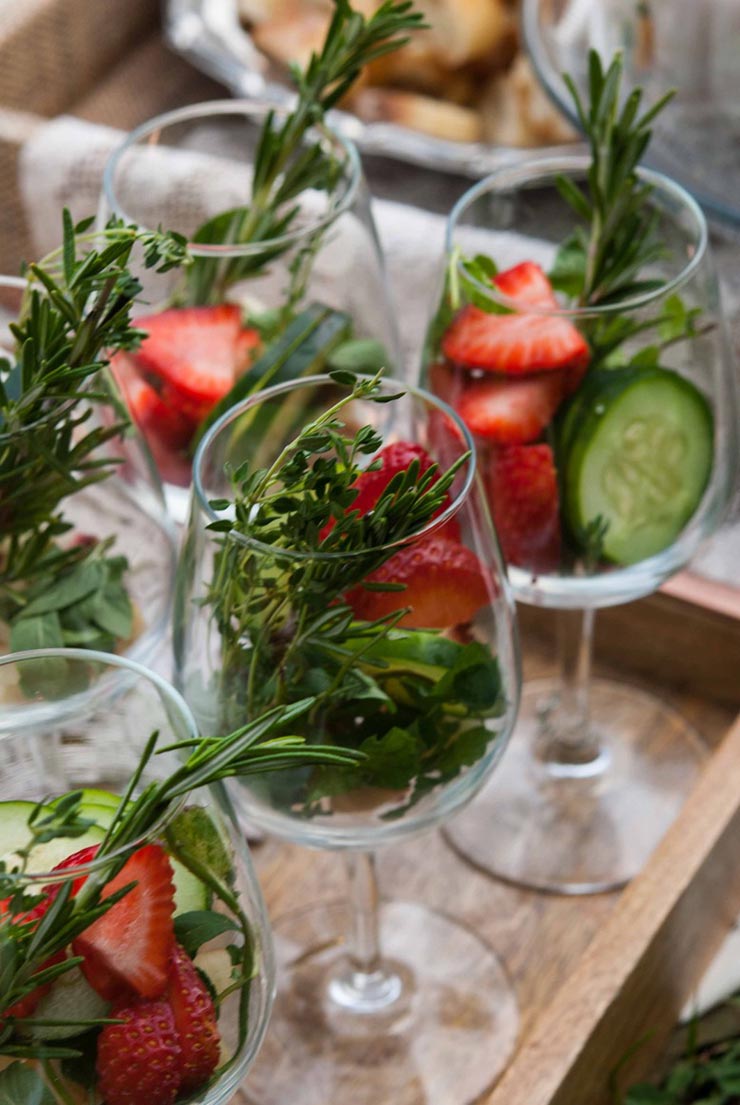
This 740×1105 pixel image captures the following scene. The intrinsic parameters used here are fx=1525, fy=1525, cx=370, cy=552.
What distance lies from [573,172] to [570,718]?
0.29 meters

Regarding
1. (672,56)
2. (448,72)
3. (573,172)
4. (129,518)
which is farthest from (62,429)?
(448,72)

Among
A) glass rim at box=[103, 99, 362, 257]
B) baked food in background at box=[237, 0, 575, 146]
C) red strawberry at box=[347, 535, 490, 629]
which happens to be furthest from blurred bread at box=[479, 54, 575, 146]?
red strawberry at box=[347, 535, 490, 629]

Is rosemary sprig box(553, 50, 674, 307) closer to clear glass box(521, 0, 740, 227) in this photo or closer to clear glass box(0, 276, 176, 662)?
clear glass box(0, 276, 176, 662)

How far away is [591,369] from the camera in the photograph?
635 millimetres

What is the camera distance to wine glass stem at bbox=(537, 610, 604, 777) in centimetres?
80

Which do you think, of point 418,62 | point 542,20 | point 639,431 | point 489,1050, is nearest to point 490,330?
point 639,431

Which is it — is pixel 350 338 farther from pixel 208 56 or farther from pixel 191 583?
pixel 208 56

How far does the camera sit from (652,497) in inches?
25.5

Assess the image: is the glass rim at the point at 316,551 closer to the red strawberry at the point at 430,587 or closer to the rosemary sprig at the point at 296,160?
the red strawberry at the point at 430,587

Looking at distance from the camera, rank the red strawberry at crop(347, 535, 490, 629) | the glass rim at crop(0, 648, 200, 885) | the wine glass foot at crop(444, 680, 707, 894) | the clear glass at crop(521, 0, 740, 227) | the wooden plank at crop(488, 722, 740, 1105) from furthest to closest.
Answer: the clear glass at crop(521, 0, 740, 227) < the wine glass foot at crop(444, 680, 707, 894) < the wooden plank at crop(488, 722, 740, 1105) < the red strawberry at crop(347, 535, 490, 629) < the glass rim at crop(0, 648, 200, 885)

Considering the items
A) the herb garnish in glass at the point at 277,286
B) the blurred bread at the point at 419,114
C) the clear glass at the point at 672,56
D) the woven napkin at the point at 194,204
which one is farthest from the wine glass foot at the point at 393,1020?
the blurred bread at the point at 419,114

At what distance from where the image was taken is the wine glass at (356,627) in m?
0.47

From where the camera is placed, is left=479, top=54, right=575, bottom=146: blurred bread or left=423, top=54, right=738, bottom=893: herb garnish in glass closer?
left=423, top=54, right=738, bottom=893: herb garnish in glass

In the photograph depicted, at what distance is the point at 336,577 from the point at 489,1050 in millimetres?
303
